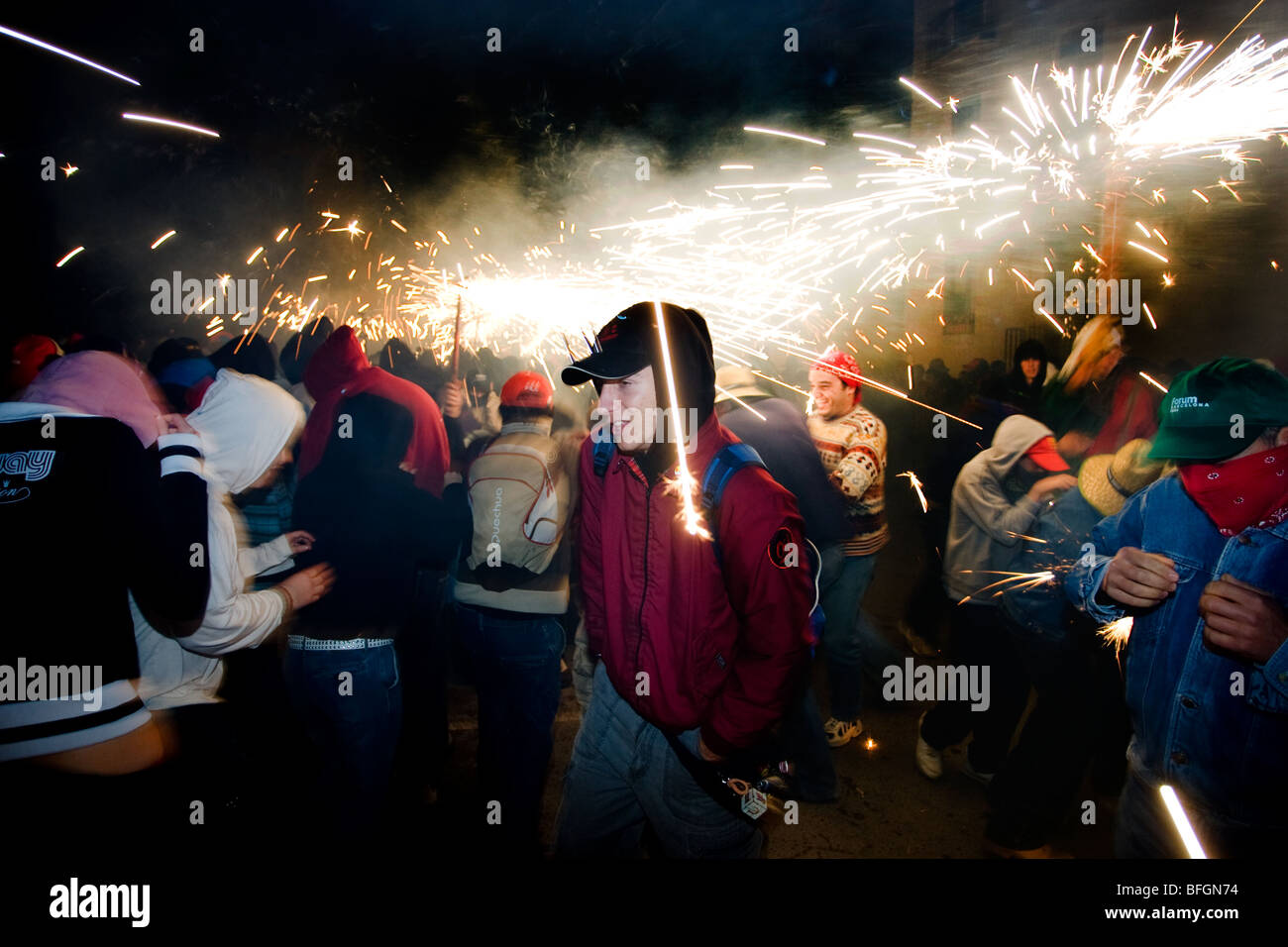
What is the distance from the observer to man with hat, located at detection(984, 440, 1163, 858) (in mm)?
2838

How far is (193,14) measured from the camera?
746cm

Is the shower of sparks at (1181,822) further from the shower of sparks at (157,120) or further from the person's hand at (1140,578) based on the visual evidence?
the shower of sparks at (157,120)

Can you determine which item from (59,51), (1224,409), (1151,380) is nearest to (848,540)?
(1224,409)

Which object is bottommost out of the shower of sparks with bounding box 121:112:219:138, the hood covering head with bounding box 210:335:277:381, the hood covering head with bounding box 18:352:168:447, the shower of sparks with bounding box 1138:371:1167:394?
the hood covering head with bounding box 18:352:168:447

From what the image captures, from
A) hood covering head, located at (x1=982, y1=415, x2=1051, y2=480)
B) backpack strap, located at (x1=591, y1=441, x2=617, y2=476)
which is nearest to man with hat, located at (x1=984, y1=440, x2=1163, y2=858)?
hood covering head, located at (x1=982, y1=415, x2=1051, y2=480)

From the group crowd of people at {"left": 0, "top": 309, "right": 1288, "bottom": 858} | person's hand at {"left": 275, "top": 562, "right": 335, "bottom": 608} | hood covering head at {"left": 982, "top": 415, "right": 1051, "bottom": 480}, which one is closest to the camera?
crowd of people at {"left": 0, "top": 309, "right": 1288, "bottom": 858}

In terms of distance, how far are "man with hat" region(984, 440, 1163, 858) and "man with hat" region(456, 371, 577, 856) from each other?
7.53 feet

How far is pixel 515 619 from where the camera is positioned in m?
2.88

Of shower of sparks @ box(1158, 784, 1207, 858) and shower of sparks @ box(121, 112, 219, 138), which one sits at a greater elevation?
shower of sparks @ box(121, 112, 219, 138)

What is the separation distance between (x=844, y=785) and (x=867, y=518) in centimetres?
162

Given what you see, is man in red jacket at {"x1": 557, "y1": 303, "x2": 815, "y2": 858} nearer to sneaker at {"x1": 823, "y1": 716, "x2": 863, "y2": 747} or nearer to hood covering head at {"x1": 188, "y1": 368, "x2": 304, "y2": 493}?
hood covering head at {"x1": 188, "y1": 368, "x2": 304, "y2": 493}

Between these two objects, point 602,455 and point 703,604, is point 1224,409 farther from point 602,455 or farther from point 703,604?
point 602,455
